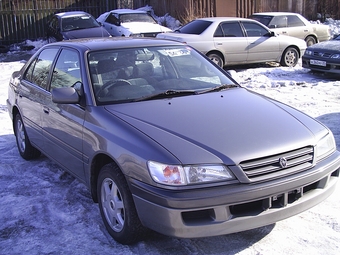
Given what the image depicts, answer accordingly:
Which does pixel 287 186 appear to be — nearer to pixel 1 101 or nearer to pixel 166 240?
pixel 166 240

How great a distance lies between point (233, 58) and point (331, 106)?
4.84m

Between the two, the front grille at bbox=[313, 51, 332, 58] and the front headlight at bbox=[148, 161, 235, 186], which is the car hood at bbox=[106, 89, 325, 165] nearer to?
the front headlight at bbox=[148, 161, 235, 186]

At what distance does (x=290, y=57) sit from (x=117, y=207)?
10848mm

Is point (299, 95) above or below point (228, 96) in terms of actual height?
below

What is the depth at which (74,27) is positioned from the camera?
50.5 ft

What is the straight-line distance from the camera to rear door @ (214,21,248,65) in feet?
40.3

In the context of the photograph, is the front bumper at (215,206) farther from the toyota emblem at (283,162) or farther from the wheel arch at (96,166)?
the wheel arch at (96,166)

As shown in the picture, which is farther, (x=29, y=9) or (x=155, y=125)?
(x=29, y=9)

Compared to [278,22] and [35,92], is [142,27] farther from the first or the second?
[35,92]

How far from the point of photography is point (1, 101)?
9570 mm

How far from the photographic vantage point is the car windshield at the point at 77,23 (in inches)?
605

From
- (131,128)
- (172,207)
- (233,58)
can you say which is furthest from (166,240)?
(233,58)

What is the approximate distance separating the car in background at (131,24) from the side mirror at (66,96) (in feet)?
35.6

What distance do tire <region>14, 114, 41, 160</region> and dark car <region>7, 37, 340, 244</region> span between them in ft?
2.54
